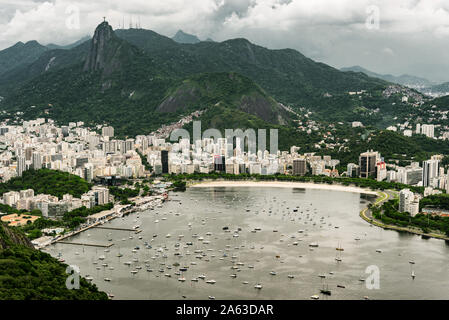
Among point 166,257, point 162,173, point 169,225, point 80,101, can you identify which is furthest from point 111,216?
point 80,101

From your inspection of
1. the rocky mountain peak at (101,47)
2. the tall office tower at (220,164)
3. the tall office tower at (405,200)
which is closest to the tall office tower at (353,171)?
the tall office tower at (220,164)

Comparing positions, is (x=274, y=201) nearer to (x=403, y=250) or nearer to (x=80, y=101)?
(x=403, y=250)

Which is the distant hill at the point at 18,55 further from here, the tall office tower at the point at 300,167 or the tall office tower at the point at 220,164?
the tall office tower at the point at 300,167

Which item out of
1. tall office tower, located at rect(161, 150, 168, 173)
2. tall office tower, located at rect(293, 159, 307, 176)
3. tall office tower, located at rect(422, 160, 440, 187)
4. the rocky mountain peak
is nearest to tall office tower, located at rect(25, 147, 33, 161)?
tall office tower, located at rect(161, 150, 168, 173)

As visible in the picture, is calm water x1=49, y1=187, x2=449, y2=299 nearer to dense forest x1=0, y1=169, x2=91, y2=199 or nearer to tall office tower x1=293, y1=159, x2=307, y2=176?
dense forest x1=0, y1=169, x2=91, y2=199

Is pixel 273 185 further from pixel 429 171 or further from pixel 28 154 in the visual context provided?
pixel 28 154

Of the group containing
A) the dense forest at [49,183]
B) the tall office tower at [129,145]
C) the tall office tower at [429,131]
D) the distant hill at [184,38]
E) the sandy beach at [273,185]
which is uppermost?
the distant hill at [184,38]
